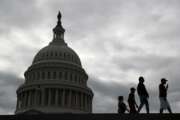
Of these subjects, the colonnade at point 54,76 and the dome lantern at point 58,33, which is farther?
the dome lantern at point 58,33

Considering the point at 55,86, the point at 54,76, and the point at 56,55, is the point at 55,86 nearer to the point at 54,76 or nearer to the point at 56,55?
the point at 54,76

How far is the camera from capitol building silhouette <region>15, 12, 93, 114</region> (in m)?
77.3

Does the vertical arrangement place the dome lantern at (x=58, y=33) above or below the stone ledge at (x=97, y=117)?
above

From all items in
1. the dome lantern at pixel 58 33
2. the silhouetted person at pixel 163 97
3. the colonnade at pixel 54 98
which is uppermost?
the dome lantern at pixel 58 33

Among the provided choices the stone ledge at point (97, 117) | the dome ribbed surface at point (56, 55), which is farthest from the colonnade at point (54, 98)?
the stone ledge at point (97, 117)

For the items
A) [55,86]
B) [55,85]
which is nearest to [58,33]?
[55,85]

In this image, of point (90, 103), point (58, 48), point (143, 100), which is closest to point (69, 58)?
point (58, 48)

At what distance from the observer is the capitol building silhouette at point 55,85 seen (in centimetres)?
7731

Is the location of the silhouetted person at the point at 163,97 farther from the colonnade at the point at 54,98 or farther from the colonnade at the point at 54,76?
the colonnade at the point at 54,76

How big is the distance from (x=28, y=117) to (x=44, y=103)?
60646 millimetres

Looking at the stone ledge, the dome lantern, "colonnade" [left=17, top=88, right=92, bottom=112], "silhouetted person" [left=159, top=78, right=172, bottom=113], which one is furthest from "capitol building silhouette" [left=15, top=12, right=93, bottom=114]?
"silhouetted person" [left=159, top=78, right=172, bottom=113]

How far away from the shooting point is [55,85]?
79.4m

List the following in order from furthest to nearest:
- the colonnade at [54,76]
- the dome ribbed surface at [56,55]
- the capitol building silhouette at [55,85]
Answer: the dome ribbed surface at [56,55] < the colonnade at [54,76] < the capitol building silhouette at [55,85]

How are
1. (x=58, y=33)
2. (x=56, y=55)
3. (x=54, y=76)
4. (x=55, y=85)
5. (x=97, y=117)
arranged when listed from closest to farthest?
(x=97, y=117)
(x=55, y=85)
(x=54, y=76)
(x=56, y=55)
(x=58, y=33)
